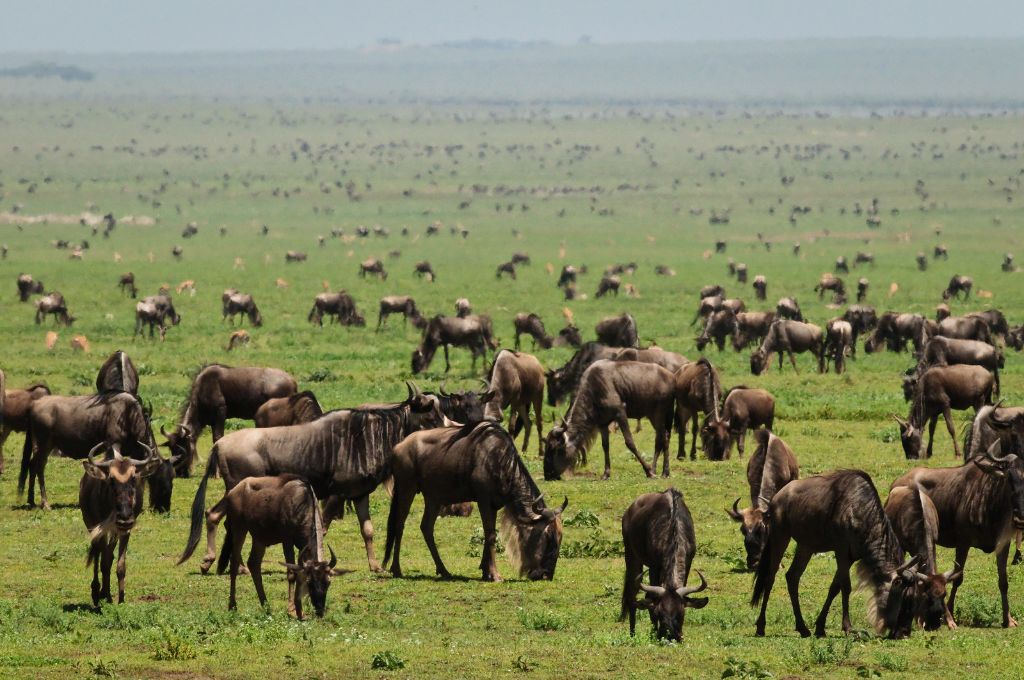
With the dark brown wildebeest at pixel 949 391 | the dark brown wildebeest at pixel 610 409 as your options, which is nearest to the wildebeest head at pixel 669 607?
the dark brown wildebeest at pixel 610 409

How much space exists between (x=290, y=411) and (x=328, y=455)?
3843 millimetres

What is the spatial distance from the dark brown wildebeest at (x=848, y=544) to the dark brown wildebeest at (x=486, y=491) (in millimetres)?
3003

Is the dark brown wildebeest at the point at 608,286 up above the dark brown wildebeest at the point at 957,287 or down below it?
below

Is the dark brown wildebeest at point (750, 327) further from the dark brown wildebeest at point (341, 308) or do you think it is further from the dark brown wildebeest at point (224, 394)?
the dark brown wildebeest at point (224, 394)

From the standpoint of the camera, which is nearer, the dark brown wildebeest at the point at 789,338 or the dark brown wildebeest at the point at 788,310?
the dark brown wildebeest at the point at 789,338

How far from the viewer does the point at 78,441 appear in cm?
2006

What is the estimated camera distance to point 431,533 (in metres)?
16.5

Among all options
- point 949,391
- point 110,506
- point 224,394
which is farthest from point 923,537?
point 224,394

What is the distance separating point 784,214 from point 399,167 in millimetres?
41769

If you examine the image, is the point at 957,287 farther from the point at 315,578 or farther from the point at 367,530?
the point at 315,578

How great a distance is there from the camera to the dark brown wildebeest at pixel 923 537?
13250 mm

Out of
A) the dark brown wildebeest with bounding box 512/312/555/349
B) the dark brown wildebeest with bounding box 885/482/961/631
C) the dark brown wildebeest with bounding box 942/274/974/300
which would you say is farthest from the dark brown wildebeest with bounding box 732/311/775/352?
the dark brown wildebeest with bounding box 885/482/961/631

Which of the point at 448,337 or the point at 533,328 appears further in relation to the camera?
the point at 533,328

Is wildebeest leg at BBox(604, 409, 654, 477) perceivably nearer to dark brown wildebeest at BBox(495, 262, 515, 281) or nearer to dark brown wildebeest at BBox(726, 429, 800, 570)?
dark brown wildebeest at BBox(726, 429, 800, 570)
